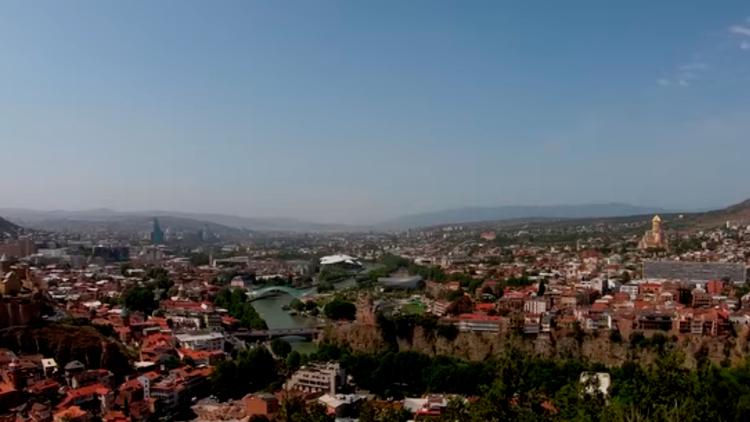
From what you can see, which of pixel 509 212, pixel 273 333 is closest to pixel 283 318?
pixel 273 333

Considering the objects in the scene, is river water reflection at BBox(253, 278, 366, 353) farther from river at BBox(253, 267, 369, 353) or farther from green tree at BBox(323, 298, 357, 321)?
green tree at BBox(323, 298, 357, 321)

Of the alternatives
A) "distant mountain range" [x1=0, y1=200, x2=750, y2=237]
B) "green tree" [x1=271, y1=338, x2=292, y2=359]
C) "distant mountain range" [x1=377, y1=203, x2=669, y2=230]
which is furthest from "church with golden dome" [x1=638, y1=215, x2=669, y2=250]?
"distant mountain range" [x1=377, y1=203, x2=669, y2=230]

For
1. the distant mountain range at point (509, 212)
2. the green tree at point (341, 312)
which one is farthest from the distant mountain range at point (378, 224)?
the green tree at point (341, 312)

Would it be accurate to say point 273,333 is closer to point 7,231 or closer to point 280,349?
point 280,349

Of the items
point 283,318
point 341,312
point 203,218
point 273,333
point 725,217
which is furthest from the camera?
point 203,218

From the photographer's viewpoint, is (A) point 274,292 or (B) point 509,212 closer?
(A) point 274,292

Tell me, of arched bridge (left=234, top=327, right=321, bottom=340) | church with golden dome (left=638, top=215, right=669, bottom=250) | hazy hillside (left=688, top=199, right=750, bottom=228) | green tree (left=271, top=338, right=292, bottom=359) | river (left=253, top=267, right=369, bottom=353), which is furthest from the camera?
hazy hillside (left=688, top=199, right=750, bottom=228)
